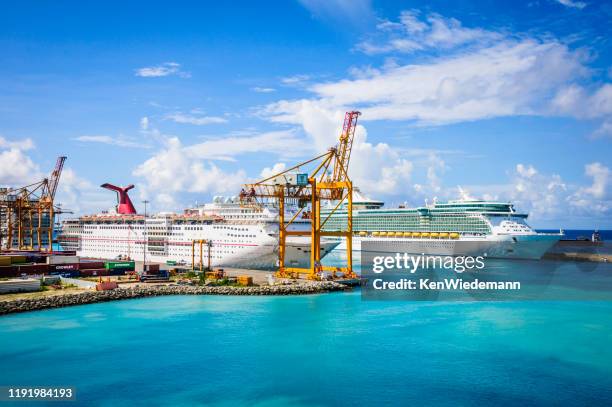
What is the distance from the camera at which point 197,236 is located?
49.5m

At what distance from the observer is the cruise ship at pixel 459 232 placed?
5828 centimetres

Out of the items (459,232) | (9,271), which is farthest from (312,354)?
(459,232)

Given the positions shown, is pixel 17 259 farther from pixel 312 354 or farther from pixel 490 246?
pixel 490 246

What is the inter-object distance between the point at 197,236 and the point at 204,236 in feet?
3.37

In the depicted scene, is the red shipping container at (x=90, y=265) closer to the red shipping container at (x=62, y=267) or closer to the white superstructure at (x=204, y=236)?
the red shipping container at (x=62, y=267)

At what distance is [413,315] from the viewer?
94.2 ft

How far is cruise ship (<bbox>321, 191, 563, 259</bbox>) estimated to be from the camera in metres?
58.3

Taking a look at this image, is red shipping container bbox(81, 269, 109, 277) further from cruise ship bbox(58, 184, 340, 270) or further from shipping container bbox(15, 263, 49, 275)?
cruise ship bbox(58, 184, 340, 270)

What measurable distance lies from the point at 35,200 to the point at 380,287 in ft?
153

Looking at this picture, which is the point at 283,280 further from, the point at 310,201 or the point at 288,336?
the point at 288,336

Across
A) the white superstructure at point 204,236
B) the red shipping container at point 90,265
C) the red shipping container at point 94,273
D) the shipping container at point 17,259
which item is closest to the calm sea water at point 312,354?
the red shipping container at point 94,273

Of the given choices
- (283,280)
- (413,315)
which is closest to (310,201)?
(283,280)

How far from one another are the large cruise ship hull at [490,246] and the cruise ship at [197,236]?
15.9m

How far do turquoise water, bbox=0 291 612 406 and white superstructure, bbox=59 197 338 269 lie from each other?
44.6ft
